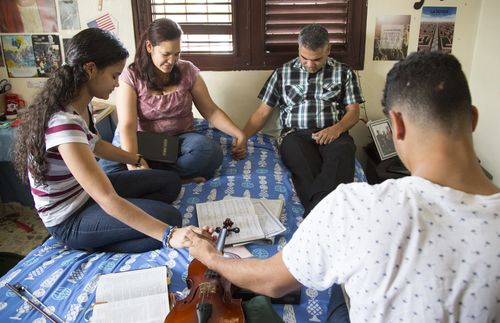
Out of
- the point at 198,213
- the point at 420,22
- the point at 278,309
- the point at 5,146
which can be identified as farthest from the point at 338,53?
the point at 5,146

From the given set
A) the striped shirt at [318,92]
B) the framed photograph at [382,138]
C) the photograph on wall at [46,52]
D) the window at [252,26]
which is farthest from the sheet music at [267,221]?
the photograph on wall at [46,52]

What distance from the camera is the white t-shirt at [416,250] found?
65 centimetres

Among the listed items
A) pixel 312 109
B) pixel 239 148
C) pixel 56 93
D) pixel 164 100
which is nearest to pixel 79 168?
pixel 56 93

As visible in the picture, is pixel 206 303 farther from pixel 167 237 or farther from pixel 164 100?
pixel 164 100

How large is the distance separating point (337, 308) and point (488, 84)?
6.34 feet

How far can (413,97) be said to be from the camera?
0.76 m

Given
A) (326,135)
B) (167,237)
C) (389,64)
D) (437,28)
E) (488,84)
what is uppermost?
(437,28)

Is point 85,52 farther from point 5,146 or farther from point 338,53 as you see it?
point 338,53

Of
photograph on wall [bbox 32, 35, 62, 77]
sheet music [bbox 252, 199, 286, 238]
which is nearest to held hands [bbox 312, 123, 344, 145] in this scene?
sheet music [bbox 252, 199, 286, 238]

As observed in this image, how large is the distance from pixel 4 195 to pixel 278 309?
2189mm

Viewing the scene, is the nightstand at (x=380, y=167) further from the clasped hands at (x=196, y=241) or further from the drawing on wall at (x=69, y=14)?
the drawing on wall at (x=69, y=14)

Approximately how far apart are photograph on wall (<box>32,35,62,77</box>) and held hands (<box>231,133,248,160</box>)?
4.00 feet

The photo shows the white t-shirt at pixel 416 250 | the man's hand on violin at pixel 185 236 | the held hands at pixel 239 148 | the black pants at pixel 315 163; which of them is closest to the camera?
the white t-shirt at pixel 416 250

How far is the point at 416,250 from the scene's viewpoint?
2.16 ft
